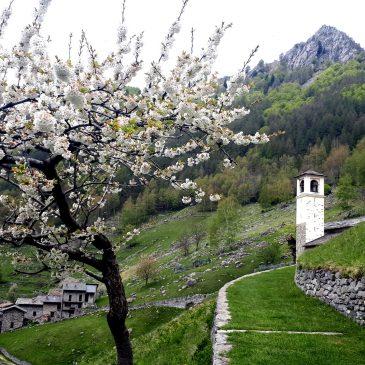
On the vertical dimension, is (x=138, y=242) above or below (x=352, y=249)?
below

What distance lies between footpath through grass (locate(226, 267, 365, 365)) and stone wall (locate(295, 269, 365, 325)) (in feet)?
1.09

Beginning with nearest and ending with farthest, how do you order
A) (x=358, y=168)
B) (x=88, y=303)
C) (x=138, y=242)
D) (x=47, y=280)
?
(x=88, y=303) < (x=358, y=168) < (x=47, y=280) < (x=138, y=242)

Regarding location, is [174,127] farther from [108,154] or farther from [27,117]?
[27,117]

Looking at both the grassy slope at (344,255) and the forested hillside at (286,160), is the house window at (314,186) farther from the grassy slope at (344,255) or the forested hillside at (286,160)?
the forested hillside at (286,160)

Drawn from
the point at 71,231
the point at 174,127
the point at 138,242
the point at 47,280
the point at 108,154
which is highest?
the point at 174,127

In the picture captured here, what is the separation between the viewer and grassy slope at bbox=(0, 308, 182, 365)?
42750 millimetres

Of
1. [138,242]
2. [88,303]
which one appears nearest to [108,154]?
[88,303]

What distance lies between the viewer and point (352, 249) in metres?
19.4

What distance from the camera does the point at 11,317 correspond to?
71.8 metres

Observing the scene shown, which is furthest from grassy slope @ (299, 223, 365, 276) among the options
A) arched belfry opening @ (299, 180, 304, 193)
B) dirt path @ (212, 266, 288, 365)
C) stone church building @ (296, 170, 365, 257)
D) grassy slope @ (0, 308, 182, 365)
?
grassy slope @ (0, 308, 182, 365)

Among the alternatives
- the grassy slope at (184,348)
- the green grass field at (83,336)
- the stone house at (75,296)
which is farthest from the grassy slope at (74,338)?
the stone house at (75,296)

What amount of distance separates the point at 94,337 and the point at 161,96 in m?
42.2

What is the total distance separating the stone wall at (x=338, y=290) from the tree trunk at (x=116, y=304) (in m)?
9.59

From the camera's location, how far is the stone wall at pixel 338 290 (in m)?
16.2
